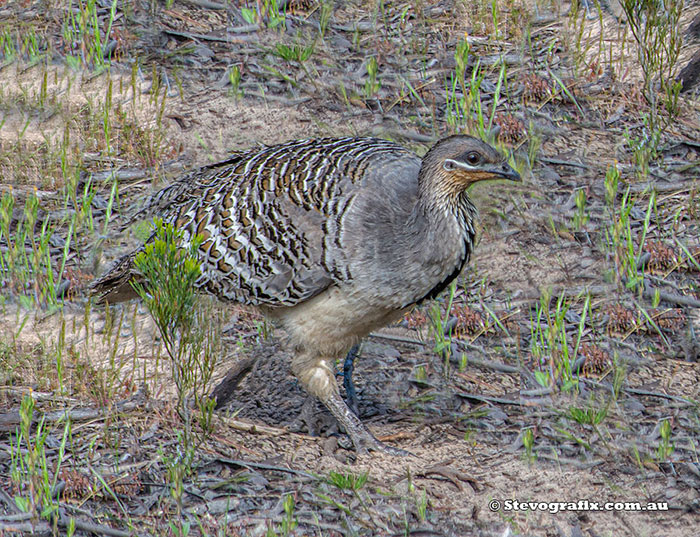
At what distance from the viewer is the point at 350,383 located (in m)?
6.08

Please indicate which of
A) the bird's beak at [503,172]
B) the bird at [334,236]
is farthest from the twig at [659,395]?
the bird's beak at [503,172]

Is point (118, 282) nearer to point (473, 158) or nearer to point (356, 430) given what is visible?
point (356, 430)

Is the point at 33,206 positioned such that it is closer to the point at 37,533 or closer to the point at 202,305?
the point at 202,305

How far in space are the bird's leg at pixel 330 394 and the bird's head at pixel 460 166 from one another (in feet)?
3.96

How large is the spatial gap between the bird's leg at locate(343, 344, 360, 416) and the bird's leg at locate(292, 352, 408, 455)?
1.17ft

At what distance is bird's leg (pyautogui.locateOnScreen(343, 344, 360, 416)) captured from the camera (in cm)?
607

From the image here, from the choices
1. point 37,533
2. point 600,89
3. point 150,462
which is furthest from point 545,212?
point 37,533

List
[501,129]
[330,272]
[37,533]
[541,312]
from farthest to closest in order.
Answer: [501,129]
[541,312]
[330,272]
[37,533]

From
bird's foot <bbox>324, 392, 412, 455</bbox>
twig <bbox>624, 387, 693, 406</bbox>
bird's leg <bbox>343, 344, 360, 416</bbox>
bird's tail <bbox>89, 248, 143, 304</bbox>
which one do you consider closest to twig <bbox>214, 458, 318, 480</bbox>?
bird's foot <bbox>324, 392, 412, 455</bbox>

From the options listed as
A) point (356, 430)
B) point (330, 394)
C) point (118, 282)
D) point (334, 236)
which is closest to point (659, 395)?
point (356, 430)

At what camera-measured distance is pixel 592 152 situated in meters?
7.68

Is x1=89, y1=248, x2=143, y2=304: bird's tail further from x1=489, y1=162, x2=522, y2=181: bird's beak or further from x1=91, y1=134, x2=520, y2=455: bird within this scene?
x1=489, y1=162, x2=522, y2=181: bird's beak

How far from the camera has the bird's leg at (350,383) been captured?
19.9 feet

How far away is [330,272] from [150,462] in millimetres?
1432
